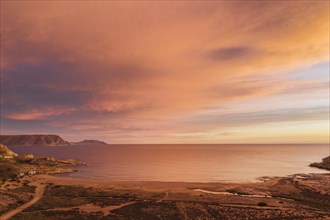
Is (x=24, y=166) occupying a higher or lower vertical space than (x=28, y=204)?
higher

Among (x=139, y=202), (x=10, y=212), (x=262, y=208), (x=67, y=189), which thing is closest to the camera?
(x=10, y=212)

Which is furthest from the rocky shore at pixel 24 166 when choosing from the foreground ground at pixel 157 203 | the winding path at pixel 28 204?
the winding path at pixel 28 204

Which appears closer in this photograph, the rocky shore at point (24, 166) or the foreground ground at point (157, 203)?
the foreground ground at point (157, 203)

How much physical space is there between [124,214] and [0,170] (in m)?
66.9

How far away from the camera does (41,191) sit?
63312mm

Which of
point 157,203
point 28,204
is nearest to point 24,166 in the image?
point 28,204

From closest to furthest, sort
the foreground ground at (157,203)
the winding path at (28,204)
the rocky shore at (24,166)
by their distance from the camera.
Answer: the winding path at (28,204) < the foreground ground at (157,203) < the rocky shore at (24,166)

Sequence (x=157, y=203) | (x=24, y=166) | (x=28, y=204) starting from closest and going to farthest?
(x=28, y=204) → (x=157, y=203) → (x=24, y=166)

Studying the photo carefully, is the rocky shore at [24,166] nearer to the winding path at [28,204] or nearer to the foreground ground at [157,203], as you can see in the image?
the foreground ground at [157,203]

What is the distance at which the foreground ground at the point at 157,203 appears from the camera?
4441 cm

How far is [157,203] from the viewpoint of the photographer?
53.2m

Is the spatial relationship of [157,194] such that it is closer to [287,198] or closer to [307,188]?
[287,198]

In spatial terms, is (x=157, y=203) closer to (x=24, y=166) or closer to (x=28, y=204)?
(x=28, y=204)

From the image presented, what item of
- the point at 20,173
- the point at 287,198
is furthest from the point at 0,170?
the point at 287,198
